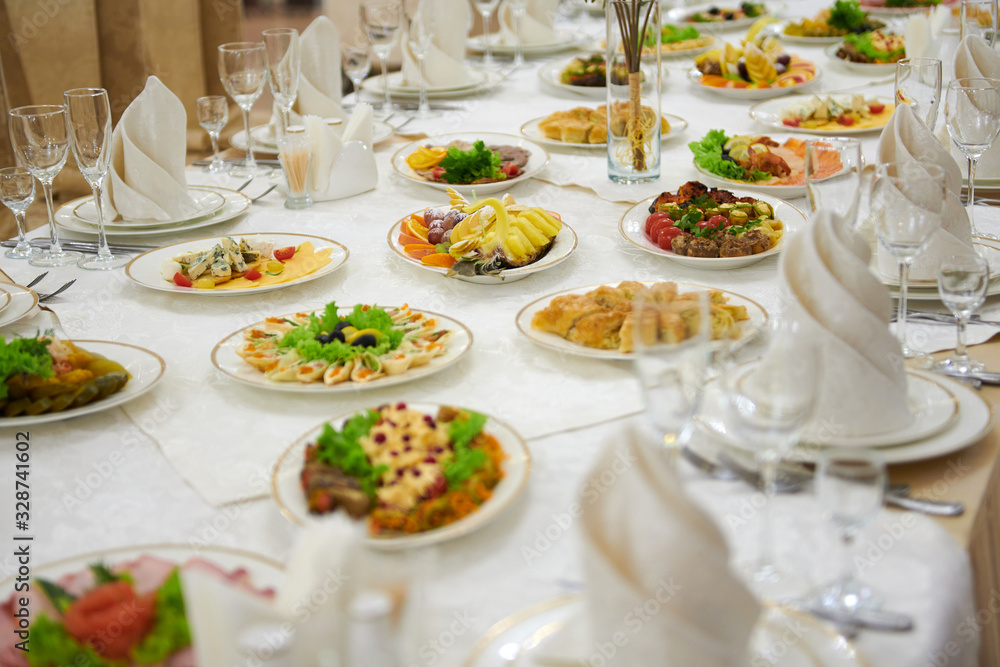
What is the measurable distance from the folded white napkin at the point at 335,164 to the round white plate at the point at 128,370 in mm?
885

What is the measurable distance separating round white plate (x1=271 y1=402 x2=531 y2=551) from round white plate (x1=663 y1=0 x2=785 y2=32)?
332 centimetres

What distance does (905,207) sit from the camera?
4.15ft

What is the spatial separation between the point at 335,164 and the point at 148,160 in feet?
1.46

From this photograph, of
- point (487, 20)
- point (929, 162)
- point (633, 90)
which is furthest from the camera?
point (487, 20)

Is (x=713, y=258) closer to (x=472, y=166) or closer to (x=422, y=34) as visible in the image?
(x=472, y=166)

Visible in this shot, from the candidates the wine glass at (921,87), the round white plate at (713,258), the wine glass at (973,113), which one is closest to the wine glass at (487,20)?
the round white plate at (713,258)

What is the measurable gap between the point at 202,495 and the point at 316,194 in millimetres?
1269

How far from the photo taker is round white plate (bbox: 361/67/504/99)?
3.17 meters

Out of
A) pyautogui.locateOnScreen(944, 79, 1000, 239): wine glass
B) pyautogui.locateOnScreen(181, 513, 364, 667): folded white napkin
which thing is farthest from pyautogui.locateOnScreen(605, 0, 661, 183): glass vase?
pyautogui.locateOnScreen(181, 513, 364, 667): folded white napkin

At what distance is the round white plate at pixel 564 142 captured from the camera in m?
2.56

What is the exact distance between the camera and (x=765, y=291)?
168 centimetres

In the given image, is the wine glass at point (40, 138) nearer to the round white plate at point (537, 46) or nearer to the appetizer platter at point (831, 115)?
the appetizer platter at point (831, 115)

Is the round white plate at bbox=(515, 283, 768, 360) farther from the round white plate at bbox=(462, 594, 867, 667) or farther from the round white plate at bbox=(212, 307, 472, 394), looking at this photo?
the round white plate at bbox=(462, 594, 867, 667)

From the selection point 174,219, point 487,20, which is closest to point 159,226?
point 174,219
